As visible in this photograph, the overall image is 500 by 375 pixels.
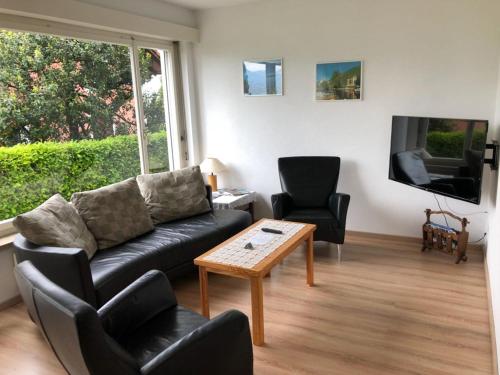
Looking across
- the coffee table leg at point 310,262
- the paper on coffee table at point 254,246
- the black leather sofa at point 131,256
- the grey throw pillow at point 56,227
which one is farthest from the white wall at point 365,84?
the grey throw pillow at point 56,227

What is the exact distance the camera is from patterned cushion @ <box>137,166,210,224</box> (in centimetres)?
377

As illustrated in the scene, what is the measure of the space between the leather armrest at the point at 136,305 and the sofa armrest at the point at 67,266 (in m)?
0.50

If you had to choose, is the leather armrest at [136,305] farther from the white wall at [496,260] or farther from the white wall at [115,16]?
the white wall at [115,16]

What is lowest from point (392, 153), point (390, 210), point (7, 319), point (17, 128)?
point (7, 319)

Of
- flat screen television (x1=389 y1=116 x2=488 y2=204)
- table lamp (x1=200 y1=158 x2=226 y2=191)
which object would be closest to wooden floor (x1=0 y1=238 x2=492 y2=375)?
flat screen television (x1=389 y1=116 x2=488 y2=204)

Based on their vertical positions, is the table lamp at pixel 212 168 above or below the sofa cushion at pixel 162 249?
above

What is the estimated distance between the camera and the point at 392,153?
4062mm

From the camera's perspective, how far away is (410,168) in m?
3.86

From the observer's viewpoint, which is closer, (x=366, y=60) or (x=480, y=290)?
(x=480, y=290)

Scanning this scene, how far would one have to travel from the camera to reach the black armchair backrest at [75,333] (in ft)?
4.67

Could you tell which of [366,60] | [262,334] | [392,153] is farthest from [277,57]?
[262,334]

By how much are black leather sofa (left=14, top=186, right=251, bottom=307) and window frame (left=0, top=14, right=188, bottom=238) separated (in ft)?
3.16

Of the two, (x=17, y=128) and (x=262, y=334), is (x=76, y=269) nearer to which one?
(x=262, y=334)

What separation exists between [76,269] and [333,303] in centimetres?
177
